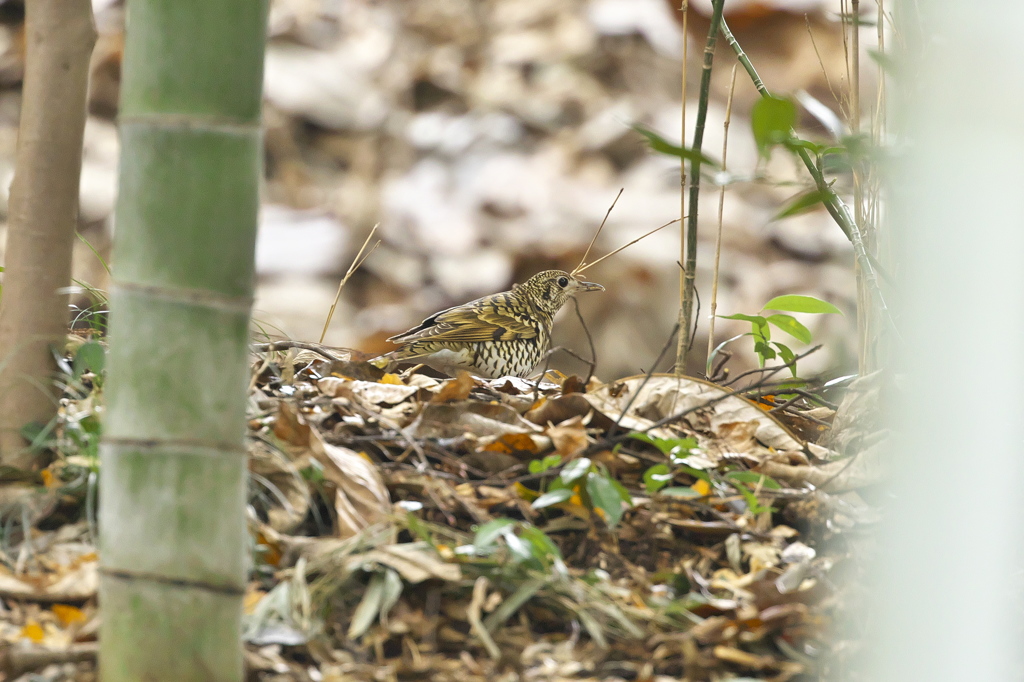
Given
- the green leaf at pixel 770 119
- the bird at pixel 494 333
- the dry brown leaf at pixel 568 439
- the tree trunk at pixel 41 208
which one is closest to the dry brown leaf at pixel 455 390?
the dry brown leaf at pixel 568 439

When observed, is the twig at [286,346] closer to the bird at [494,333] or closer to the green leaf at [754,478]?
the bird at [494,333]

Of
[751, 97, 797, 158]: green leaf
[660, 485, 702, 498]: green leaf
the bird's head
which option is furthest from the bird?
[751, 97, 797, 158]: green leaf

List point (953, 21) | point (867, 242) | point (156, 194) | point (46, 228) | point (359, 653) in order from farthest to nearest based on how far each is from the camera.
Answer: point (867, 242) < point (46, 228) < point (359, 653) < point (156, 194) < point (953, 21)

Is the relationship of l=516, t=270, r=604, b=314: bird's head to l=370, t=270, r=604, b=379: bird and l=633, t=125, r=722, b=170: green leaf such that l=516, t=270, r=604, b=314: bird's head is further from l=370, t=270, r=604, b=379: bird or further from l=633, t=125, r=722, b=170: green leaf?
l=633, t=125, r=722, b=170: green leaf

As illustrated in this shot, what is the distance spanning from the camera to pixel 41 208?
5.39ft

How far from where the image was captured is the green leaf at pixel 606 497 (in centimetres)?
152

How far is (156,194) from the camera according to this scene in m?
1.17

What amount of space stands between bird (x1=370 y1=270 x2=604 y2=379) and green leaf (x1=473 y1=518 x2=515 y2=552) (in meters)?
1.92

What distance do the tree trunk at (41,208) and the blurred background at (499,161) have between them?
377 centimetres

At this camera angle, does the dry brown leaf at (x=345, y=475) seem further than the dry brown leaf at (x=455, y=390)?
No

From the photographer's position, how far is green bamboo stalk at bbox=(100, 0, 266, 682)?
3.78 feet

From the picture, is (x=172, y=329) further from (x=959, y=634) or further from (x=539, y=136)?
(x=539, y=136)

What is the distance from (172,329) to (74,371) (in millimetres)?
666

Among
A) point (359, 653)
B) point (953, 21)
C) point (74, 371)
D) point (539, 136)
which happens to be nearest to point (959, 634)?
point (953, 21)
